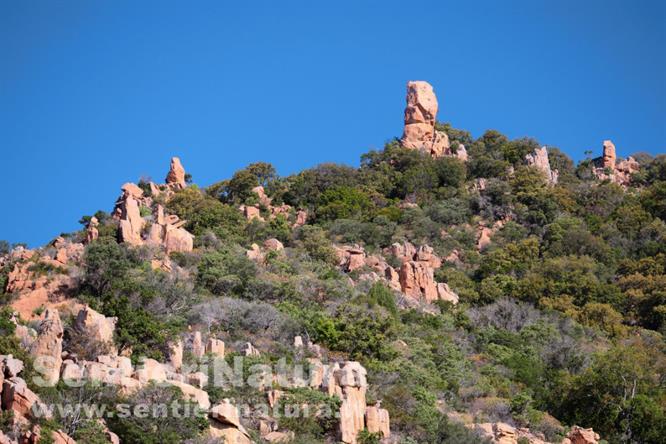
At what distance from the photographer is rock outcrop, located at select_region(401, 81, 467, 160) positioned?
77688 millimetres

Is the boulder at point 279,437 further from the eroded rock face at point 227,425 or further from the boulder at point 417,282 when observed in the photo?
the boulder at point 417,282

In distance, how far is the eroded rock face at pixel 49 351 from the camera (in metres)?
33.7

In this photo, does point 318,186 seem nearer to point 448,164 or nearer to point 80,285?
point 448,164

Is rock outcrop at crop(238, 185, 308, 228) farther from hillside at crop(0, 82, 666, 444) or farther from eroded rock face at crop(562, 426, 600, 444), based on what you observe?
eroded rock face at crop(562, 426, 600, 444)

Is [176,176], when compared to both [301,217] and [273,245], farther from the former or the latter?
[273,245]

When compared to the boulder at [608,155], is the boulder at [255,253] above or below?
below

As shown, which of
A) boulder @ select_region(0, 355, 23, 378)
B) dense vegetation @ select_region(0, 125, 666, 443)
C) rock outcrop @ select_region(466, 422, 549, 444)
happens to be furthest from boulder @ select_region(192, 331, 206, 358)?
rock outcrop @ select_region(466, 422, 549, 444)

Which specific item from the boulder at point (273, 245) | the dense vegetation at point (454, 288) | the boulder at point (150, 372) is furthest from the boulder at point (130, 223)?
the boulder at point (150, 372)

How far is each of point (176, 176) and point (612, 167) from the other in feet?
84.5

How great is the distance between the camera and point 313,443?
34.9 m

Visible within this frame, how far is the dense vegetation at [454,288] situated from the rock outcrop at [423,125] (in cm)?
121

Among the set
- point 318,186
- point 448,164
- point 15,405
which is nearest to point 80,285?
point 15,405

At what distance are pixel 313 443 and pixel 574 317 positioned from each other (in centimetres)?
2346

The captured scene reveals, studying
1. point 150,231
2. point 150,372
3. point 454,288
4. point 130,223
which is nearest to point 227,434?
point 150,372
